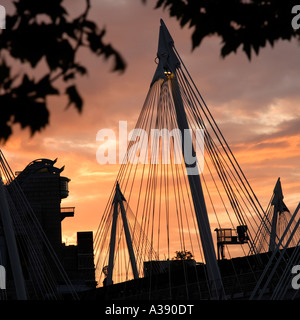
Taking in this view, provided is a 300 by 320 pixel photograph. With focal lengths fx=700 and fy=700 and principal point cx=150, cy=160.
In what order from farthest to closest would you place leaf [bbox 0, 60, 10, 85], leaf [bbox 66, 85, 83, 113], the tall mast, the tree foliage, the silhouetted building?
the silhouetted building, the tall mast, the tree foliage, leaf [bbox 0, 60, 10, 85], leaf [bbox 66, 85, 83, 113]

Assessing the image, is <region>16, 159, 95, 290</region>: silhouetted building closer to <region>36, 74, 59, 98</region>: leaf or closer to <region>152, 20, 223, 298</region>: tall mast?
A: <region>152, 20, 223, 298</region>: tall mast

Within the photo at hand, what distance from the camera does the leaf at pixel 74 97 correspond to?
5.36m

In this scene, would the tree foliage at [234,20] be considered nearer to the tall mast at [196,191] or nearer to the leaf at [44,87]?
the leaf at [44,87]

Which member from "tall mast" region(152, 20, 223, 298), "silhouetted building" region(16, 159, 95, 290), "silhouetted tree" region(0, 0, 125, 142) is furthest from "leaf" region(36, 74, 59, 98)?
"silhouetted building" region(16, 159, 95, 290)

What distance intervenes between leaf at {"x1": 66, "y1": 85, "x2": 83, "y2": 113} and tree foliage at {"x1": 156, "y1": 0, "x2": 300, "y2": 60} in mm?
1533

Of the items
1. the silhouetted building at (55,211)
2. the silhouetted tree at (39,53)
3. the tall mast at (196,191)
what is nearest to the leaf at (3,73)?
the silhouetted tree at (39,53)

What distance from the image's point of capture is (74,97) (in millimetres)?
5414

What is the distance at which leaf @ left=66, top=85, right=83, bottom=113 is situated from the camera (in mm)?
5359

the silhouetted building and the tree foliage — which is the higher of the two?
the silhouetted building

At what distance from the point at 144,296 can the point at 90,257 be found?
49.4m

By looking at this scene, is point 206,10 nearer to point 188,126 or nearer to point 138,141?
point 188,126

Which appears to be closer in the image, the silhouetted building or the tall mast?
the tall mast

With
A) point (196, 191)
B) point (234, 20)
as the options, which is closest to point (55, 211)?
point (196, 191)
